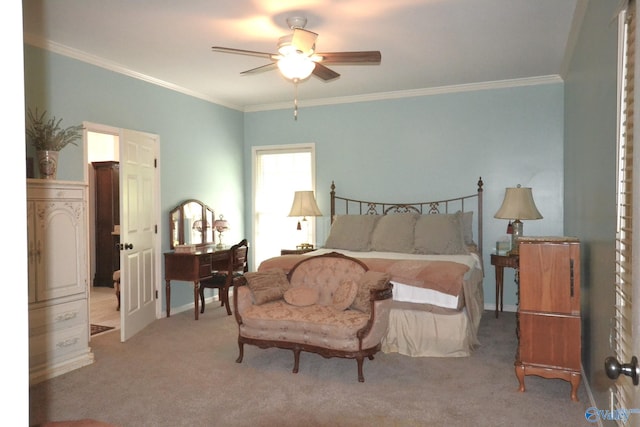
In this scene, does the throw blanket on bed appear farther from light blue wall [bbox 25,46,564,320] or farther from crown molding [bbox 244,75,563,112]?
crown molding [bbox 244,75,563,112]

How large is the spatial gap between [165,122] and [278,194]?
202cm

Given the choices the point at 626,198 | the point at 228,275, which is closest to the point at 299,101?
the point at 228,275

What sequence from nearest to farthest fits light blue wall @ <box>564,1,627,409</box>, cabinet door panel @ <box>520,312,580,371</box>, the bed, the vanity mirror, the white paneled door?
light blue wall @ <box>564,1,627,409</box> → cabinet door panel @ <box>520,312,580,371</box> → the bed → the white paneled door → the vanity mirror

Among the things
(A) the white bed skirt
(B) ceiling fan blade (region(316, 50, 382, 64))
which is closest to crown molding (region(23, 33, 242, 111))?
(B) ceiling fan blade (region(316, 50, 382, 64))

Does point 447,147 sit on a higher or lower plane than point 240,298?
higher

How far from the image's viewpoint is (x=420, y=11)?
140 inches

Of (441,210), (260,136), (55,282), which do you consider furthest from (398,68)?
(55,282)

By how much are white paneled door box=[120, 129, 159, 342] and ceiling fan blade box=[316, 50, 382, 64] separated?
7.66 feet

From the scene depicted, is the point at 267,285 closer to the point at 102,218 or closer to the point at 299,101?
the point at 299,101

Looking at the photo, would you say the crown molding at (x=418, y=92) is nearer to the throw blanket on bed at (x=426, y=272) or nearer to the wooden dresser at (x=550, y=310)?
the throw blanket on bed at (x=426, y=272)

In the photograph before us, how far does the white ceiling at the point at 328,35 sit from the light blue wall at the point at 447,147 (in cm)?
40

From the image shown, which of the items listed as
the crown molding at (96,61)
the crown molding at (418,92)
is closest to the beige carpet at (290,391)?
the crown molding at (96,61)

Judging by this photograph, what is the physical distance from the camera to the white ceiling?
3.46 meters

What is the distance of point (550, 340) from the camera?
3.13 m
